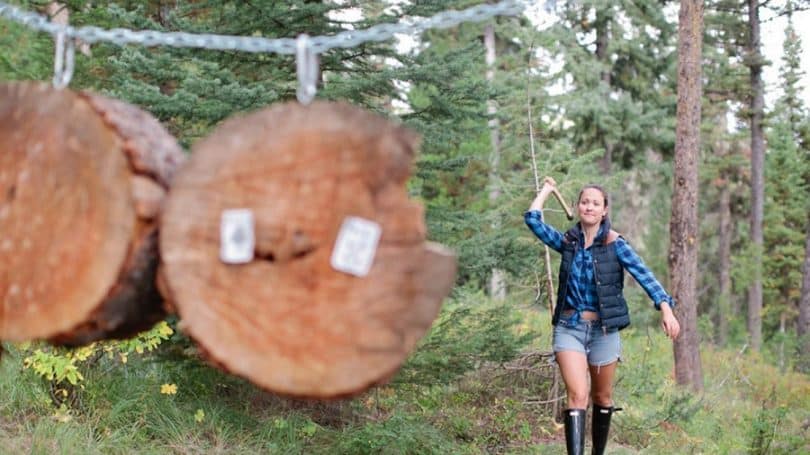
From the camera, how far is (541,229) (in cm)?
450

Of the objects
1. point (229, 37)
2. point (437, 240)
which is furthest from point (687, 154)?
point (229, 37)

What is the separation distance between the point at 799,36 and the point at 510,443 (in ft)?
55.7

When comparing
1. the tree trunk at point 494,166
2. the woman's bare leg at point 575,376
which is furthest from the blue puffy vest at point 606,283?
the tree trunk at point 494,166

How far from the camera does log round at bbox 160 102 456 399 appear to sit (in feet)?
5.89

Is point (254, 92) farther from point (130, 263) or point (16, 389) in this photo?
point (130, 263)

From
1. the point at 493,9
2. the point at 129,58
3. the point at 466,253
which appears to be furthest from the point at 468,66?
the point at 493,9

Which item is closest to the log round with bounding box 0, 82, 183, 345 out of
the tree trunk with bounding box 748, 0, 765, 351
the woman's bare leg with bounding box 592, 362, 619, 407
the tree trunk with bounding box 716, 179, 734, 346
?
the woman's bare leg with bounding box 592, 362, 619, 407

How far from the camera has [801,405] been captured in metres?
11.6

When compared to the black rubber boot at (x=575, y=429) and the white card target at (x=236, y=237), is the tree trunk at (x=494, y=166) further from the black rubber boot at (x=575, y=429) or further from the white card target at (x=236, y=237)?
the white card target at (x=236, y=237)

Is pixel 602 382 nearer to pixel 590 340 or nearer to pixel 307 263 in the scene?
pixel 590 340

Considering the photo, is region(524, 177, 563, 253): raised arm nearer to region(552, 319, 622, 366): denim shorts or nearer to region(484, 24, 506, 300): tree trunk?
region(552, 319, 622, 366): denim shorts

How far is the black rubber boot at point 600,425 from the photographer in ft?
15.7

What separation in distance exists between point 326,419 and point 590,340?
2345 mm

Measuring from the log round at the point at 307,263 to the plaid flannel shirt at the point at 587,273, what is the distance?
2765mm
